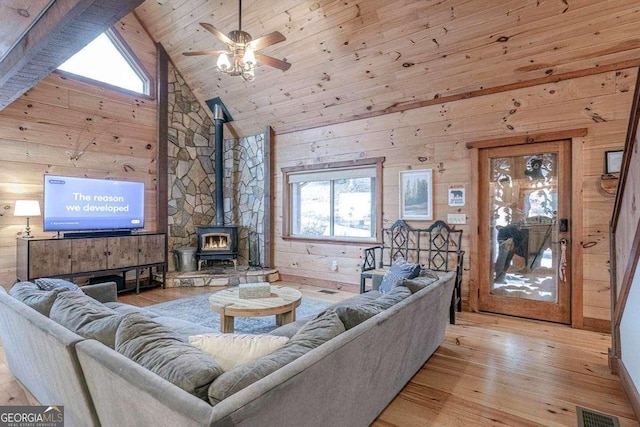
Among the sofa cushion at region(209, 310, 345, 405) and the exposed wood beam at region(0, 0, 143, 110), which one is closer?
the sofa cushion at region(209, 310, 345, 405)

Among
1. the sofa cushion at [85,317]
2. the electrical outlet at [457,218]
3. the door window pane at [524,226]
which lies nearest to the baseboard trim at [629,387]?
the door window pane at [524,226]

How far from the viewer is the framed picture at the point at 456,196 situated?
167 inches

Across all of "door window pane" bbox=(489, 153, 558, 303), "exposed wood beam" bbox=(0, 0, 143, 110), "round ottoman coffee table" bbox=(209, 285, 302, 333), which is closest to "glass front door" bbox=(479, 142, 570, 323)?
"door window pane" bbox=(489, 153, 558, 303)

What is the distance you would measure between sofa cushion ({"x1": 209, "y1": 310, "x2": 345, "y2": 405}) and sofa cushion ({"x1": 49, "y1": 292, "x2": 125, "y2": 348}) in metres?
0.74

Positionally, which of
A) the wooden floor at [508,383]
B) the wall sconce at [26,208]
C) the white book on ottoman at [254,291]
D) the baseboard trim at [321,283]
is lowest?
the wooden floor at [508,383]

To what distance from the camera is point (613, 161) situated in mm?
3342

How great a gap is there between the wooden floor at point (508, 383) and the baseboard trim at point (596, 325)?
0.10 metres

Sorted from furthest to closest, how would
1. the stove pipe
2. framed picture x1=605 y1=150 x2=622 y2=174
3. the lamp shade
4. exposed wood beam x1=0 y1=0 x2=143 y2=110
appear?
the stove pipe → the lamp shade → framed picture x1=605 y1=150 x2=622 y2=174 → exposed wood beam x1=0 y1=0 x2=143 y2=110

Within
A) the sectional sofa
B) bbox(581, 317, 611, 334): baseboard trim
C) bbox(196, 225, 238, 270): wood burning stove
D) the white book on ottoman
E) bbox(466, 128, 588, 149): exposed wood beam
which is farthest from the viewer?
bbox(196, 225, 238, 270): wood burning stove

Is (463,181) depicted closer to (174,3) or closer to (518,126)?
(518,126)

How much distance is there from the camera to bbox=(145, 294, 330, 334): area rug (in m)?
3.58

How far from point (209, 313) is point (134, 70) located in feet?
14.3

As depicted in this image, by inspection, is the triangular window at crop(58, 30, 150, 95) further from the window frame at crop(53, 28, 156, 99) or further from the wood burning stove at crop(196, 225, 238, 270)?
the wood burning stove at crop(196, 225, 238, 270)

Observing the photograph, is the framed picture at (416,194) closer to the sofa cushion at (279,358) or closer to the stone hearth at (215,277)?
the stone hearth at (215,277)
